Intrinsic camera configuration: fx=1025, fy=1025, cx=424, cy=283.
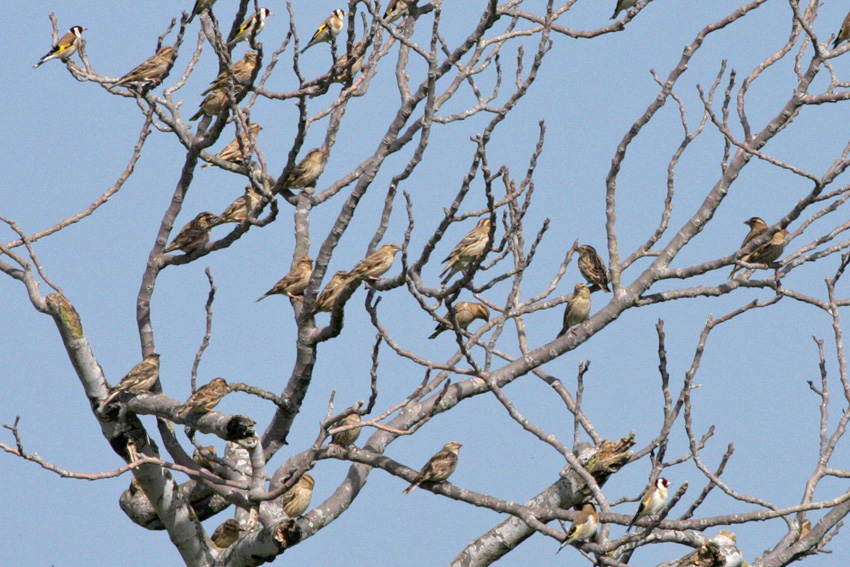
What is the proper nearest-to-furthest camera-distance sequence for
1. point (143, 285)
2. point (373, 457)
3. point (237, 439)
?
point (237, 439), point (373, 457), point (143, 285)

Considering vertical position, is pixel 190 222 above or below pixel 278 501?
above

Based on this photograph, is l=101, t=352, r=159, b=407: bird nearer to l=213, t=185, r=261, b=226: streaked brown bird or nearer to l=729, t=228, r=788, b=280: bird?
l=213, t=185, r=261, b=226: streaked brown bird

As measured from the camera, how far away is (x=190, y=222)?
10273 mm

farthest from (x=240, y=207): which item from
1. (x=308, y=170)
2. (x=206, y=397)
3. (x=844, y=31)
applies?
(x=844, y=31)

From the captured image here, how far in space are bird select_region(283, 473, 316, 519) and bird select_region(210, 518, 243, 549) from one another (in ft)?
2.23

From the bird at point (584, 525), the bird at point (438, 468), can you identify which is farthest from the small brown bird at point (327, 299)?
the bird at point (584, 525)

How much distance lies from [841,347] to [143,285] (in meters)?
6.38

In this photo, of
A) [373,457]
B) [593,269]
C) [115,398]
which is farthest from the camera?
[593,269]

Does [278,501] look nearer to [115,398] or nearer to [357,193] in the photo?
[115,398]

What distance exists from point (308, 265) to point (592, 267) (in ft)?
9.95

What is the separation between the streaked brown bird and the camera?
429 inches

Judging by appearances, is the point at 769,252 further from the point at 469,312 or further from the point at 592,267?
the point at 469,312

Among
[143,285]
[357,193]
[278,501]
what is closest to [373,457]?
[278,501]

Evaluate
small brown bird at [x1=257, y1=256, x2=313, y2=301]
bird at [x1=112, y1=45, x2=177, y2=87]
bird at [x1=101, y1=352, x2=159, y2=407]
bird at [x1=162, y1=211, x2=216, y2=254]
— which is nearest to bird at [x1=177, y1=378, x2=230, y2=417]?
bird at [x1=101, y1=352, x2=159, y2=407]
